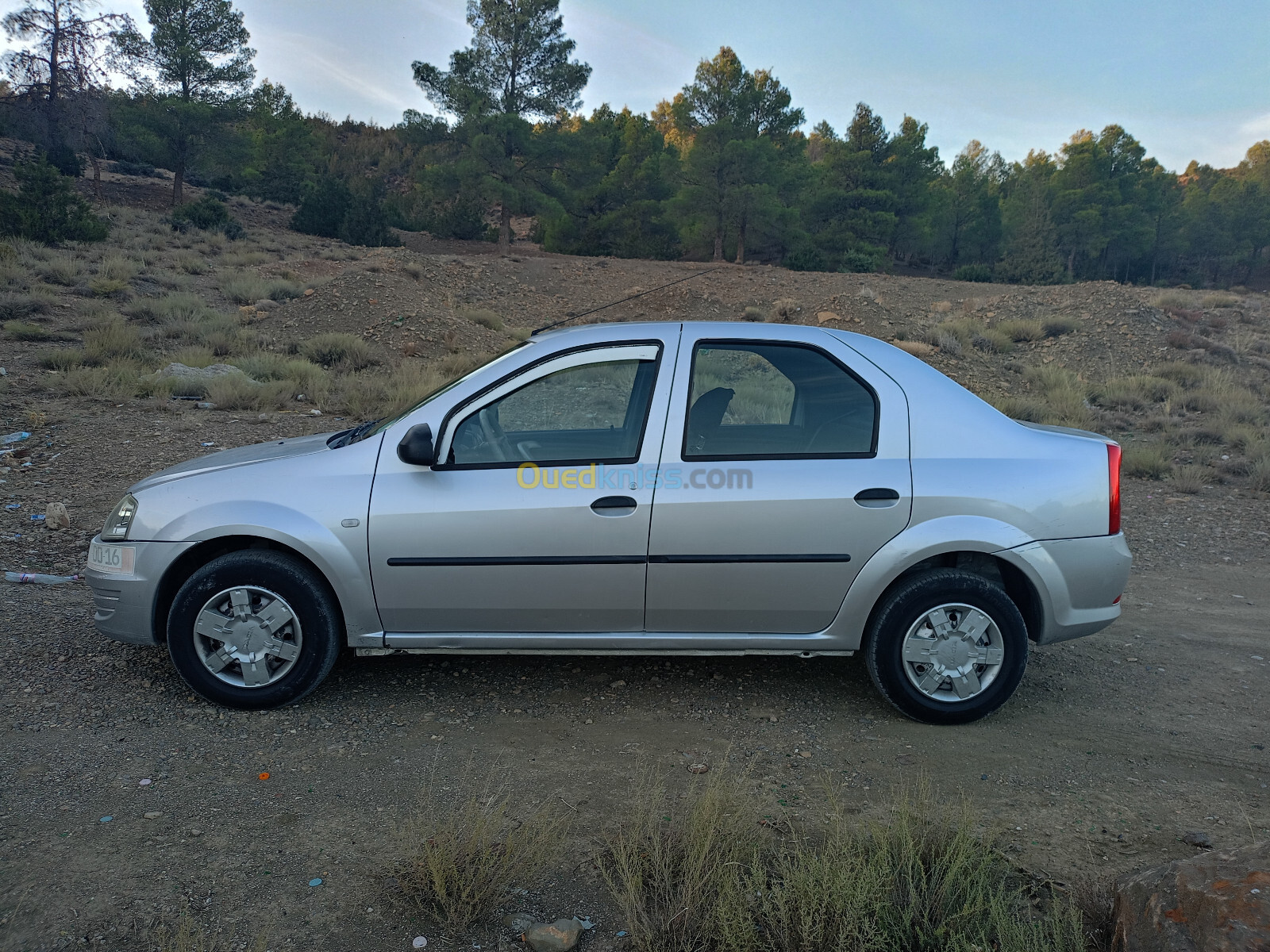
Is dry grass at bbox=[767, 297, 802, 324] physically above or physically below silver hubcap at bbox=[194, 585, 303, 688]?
above

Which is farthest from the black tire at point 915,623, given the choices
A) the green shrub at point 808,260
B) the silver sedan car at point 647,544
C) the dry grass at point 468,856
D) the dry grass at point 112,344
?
the green shrub at point 808,260

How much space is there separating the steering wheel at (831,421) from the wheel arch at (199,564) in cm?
216

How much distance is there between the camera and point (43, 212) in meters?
21.5

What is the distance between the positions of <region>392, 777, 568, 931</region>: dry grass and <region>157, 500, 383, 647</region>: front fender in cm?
105

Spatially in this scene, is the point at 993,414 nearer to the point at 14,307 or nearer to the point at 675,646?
the point at 675,646

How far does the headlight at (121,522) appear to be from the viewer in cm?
380

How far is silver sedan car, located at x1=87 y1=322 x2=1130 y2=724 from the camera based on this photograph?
12.0 feet

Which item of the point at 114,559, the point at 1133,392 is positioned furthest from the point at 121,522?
A: the point at 1133,392

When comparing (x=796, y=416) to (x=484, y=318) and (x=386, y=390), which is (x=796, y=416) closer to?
(x=386, y=390)

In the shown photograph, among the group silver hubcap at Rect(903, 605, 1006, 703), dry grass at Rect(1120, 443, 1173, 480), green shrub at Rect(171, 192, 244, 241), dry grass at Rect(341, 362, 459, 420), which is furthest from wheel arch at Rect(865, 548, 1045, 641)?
green shrub at Rect(171, 192, 244, 241)

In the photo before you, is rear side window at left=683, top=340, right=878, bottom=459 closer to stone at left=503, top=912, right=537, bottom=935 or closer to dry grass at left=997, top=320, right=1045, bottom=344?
stone at left=503, top=912, right=537, bottom=935

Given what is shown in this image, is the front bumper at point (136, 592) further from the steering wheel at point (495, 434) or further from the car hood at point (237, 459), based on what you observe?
the steering wheel at point (495, 434)

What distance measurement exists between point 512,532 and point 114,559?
176cm

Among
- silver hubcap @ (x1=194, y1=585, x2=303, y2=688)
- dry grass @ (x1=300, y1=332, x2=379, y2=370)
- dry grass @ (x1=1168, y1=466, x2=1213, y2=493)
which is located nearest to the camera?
silver hubcap @ (x1=194, y1=585, x2=303, y2=688)
